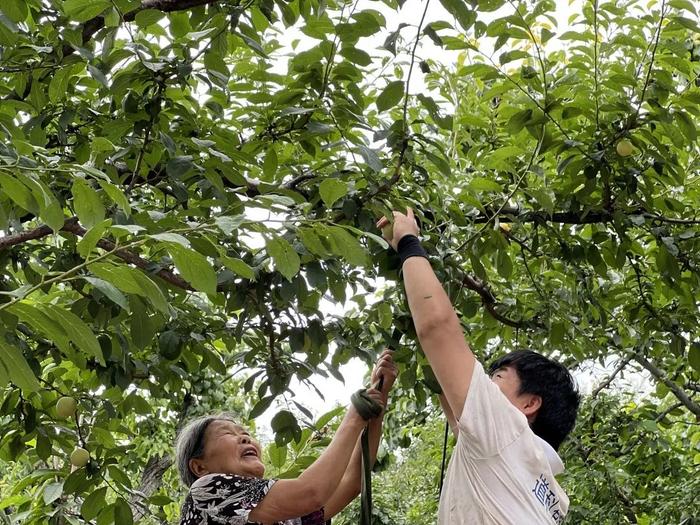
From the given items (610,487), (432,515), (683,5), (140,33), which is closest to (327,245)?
(683,5)

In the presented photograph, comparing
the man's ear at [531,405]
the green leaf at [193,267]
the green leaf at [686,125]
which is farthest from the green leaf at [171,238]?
the green leaf at [686,125]

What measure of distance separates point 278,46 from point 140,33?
1.52 feet

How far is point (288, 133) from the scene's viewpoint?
2.40 metres

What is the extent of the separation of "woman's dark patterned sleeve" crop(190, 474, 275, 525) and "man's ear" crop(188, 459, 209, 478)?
28 cm

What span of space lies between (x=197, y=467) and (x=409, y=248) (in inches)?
35.5

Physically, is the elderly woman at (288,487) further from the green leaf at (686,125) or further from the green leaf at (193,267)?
the green leaf at (686,125)

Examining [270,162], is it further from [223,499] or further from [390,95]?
[223,499]

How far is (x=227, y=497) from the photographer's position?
2137 mm

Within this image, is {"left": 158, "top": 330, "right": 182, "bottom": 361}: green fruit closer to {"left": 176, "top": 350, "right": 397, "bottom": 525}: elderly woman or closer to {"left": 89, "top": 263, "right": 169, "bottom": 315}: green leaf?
{"left": 176, "top": 350, "right": 397, "bottom": 525}: elderly woman

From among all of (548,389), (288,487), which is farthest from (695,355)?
(288,487)

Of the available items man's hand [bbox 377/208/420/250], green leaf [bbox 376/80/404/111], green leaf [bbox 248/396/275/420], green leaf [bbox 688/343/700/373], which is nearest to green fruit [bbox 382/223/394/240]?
man's hand [bbox 377/208/420/250]

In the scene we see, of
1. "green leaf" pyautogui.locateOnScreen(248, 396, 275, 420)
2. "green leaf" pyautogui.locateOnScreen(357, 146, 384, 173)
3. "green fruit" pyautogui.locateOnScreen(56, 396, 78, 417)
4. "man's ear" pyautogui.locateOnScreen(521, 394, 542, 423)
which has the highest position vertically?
"green fruit" pyautogui.locateOnScreen(56, 396, 78, 417)

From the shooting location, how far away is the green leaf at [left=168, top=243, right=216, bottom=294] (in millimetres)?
1432

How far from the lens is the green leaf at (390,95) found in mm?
2107
